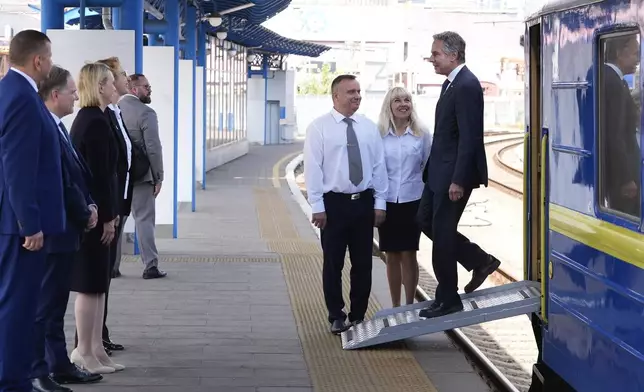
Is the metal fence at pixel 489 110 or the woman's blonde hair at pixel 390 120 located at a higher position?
the metal fence at pixel 489 110

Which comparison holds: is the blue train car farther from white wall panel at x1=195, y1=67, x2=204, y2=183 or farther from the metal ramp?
white wall panel at x1=195, y1=67, x2=204, y2=183

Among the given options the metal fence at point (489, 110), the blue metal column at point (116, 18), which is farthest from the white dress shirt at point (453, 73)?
the metal fence at point (489, 110)

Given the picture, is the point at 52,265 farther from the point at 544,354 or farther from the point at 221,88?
the point at 221,88

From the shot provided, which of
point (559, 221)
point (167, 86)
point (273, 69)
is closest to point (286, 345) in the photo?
point (559, 221)

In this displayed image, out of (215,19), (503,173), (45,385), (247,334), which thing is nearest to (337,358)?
(247,334)

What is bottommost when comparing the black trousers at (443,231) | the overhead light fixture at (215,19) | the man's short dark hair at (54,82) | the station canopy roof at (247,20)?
the black trousers at (443,231)

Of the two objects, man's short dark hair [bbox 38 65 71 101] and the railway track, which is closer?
man's short dark hair [bbox 38 65 71 101]

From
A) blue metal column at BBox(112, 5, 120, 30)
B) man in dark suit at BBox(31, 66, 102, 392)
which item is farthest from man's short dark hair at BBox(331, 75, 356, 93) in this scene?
blue metal column at BBox(112, 5, 120, 30)

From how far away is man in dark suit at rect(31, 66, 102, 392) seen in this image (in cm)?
A: 606

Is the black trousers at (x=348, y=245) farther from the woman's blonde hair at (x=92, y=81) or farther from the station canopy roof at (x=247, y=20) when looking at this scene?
the station canopy roof at (x=247, y=20)

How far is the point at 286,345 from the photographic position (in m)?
8.01

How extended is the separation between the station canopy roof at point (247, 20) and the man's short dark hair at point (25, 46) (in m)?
10.4

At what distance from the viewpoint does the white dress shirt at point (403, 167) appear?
845cm

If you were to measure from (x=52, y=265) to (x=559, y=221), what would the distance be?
2680 mm
